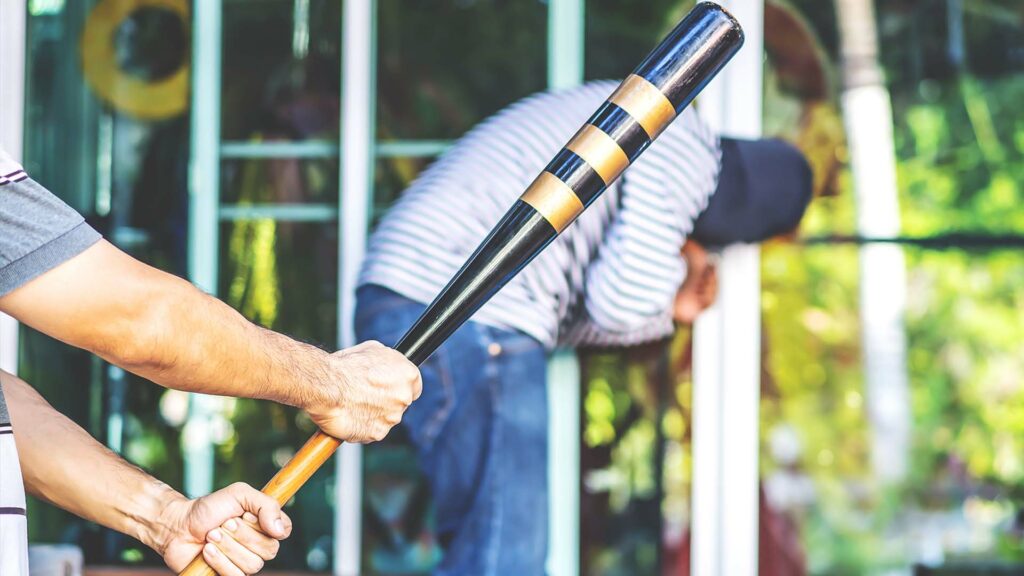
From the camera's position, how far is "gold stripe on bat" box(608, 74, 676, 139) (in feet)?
5.34

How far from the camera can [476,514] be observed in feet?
→ 7.39

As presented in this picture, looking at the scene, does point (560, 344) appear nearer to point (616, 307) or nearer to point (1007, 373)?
point (616, 307)

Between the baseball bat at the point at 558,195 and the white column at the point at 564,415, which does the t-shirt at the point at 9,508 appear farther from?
the white column at the point at 564,415

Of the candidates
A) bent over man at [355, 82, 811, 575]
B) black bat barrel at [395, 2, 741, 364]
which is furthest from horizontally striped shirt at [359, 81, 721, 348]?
black bat barrel at [395, 2, 741, 364]

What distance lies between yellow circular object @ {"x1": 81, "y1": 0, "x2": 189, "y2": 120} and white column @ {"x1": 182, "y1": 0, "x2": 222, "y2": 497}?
4cm

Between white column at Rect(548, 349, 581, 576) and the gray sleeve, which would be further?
white column at Rect(548, 349, 581, 576)

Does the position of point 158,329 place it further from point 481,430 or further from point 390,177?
point 390,177

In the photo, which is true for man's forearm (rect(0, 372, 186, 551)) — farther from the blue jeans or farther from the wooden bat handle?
the blue jeans

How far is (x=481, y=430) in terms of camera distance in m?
2.26

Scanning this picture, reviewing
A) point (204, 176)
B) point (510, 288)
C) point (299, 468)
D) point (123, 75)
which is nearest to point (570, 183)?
point (299, 468)

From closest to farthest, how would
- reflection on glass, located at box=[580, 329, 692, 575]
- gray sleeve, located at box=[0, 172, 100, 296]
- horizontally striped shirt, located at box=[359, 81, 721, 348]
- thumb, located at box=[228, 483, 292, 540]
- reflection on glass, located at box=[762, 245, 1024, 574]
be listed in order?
gray sleeve, located at box=[0, 172, 100, 296] < thumb, located at box=[228, 483, 292, 540] < horizontally striped shirt, located at box=[359, 81, 721, 348] < reflection on glass, located at box=[762, 245, 1024, 574] < reflection on glass, located at box=[580, 329, 692, 575]

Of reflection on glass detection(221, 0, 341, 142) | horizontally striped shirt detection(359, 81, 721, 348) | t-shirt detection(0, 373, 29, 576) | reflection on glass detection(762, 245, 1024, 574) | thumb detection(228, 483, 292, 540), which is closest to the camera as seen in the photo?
t-shirt detection(0, 373, 29, 576)

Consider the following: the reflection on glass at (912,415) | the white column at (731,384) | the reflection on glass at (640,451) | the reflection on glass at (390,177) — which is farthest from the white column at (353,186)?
the reflection on glass at (912,415)

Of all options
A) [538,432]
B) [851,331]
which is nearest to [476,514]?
[538,432]
